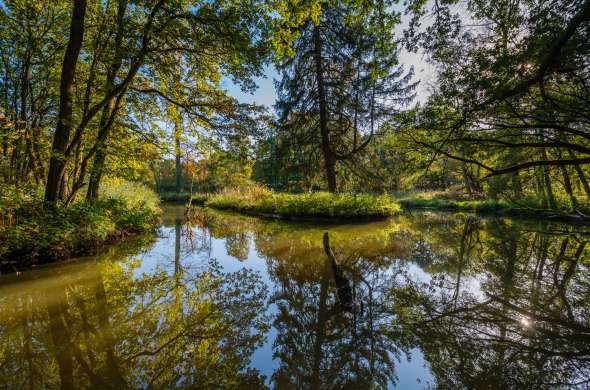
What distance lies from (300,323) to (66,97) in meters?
7.18

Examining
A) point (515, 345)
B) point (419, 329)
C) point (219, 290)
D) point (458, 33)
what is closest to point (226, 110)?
point (219, 290)

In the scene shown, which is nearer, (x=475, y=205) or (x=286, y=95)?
(x=286, y=95)

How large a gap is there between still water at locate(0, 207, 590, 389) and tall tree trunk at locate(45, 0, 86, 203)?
7.49 ft

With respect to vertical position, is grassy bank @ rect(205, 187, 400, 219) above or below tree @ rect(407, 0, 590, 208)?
below

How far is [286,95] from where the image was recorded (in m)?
14.9

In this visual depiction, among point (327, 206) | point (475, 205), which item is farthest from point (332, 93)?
point (475, 205)

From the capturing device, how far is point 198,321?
3260 mm

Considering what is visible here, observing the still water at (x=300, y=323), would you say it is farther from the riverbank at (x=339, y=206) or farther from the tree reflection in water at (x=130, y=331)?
the riverbank at (x=339, y=206)

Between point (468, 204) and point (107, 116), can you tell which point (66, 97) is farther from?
point (468, 204)

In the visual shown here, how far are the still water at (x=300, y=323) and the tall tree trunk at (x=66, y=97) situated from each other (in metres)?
2.28

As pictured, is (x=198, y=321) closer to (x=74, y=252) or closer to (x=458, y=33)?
(x=74, y=252)

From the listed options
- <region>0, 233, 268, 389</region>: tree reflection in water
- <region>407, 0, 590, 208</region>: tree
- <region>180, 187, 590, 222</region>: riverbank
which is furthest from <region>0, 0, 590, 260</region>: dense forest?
<region>0, 233, 268, 389</region>: tree reflection in water

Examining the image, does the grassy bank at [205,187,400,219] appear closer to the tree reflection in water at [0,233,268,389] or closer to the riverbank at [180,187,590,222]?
the riverbank at [180,187,590,222]

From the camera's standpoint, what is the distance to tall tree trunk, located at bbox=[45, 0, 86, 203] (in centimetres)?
581
